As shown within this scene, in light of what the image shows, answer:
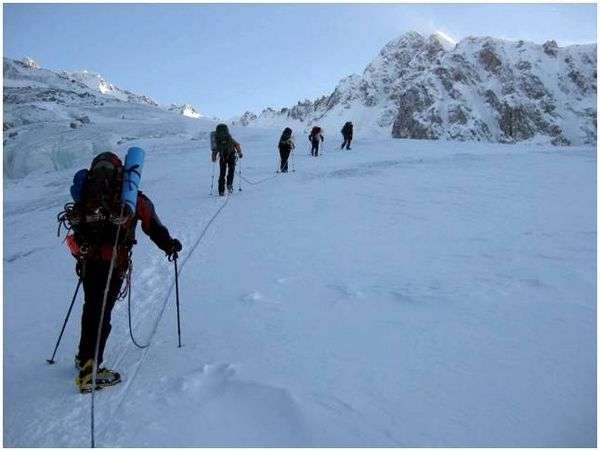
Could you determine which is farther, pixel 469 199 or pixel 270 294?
pixel 469 199

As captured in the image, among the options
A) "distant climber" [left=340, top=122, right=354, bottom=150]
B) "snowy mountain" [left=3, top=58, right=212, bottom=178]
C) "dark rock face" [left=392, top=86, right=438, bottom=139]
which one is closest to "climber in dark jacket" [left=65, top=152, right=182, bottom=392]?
"distant climber" [left=340, top=122, right=354, bottom=150]

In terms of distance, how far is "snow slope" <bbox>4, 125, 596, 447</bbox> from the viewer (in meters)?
3.43

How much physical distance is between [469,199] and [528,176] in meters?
4.51

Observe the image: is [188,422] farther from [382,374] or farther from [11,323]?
[11,323]

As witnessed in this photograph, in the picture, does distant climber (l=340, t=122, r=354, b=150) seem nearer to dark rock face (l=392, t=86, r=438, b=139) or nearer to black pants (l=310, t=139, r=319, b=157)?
black pants (l=310, t=139, r=319, b=157)

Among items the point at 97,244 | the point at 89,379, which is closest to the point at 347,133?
the point at 97,244

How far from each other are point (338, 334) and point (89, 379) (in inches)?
89.2

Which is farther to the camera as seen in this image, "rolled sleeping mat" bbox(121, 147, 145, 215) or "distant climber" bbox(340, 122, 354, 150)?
"distant climber" bbox(340, 122, 354, 150)

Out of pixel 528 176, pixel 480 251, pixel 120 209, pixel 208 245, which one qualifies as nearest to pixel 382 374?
pixel 120 209

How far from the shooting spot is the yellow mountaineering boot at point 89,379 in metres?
4.13

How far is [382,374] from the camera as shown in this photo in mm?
3949

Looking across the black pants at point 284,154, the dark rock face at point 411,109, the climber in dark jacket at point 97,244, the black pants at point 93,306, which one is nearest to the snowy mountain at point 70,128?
the black pants at point 284,154

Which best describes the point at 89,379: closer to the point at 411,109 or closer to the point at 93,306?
the point at 93,306

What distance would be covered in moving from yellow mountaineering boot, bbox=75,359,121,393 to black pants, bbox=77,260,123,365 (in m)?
0.09
